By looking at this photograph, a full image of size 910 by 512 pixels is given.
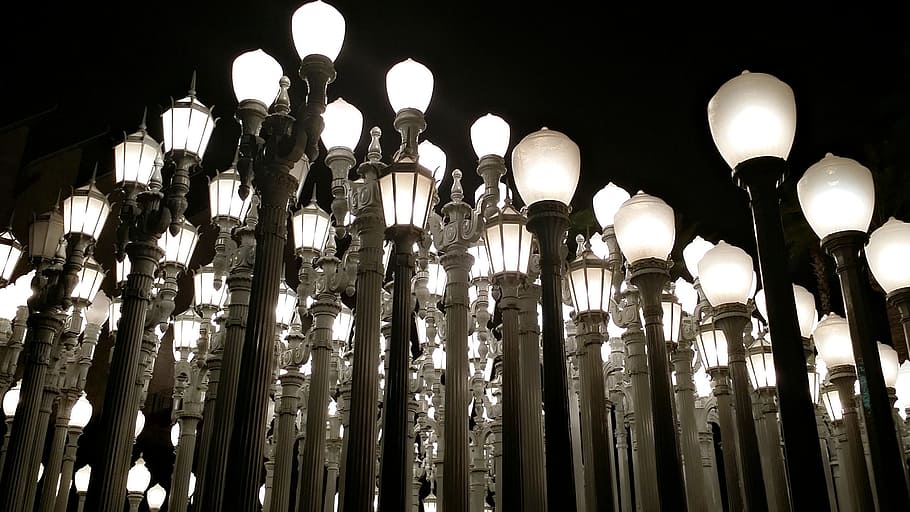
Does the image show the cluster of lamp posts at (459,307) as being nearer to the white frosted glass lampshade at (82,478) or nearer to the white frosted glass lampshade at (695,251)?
the white frosted glass lampshade at (695,251)

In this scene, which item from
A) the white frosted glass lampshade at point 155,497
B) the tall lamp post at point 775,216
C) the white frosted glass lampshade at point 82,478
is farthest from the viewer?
the white frosted glass lampshade at point 155,497

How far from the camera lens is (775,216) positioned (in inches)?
167

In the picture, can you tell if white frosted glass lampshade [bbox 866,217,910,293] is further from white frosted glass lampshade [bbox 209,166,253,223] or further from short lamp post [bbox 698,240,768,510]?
white frosted glass lampshade [bbox 209,166,253,223]

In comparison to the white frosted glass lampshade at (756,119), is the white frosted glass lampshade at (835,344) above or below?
below

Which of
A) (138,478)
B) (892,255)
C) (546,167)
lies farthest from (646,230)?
(138,478)

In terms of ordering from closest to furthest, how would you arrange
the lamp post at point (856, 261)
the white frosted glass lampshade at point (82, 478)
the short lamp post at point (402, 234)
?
the lamp post at point (856, 261) → the short lamp post at point (402, 234) → the white frosted glass lampshade at point (82, 478)

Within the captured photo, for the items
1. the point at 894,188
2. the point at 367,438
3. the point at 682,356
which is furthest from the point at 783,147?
the point at 894,188

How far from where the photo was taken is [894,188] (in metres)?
13.8

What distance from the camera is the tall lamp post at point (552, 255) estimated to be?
14.8 ft

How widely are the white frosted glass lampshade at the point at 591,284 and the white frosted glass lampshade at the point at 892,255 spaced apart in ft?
6.54

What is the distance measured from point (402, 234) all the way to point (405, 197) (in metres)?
0.28

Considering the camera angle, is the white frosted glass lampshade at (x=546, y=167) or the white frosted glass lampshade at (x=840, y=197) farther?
the white frosted glass lampshade at (x=546, y=167)

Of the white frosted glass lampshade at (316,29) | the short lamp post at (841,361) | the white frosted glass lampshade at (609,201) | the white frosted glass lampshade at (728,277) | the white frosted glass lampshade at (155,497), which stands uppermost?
the white frosted glass lampshade at (316,29)

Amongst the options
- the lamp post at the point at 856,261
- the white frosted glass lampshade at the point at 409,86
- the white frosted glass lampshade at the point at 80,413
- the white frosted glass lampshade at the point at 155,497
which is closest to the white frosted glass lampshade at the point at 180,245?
the white frosted glass lampshade at the point at 409,86
